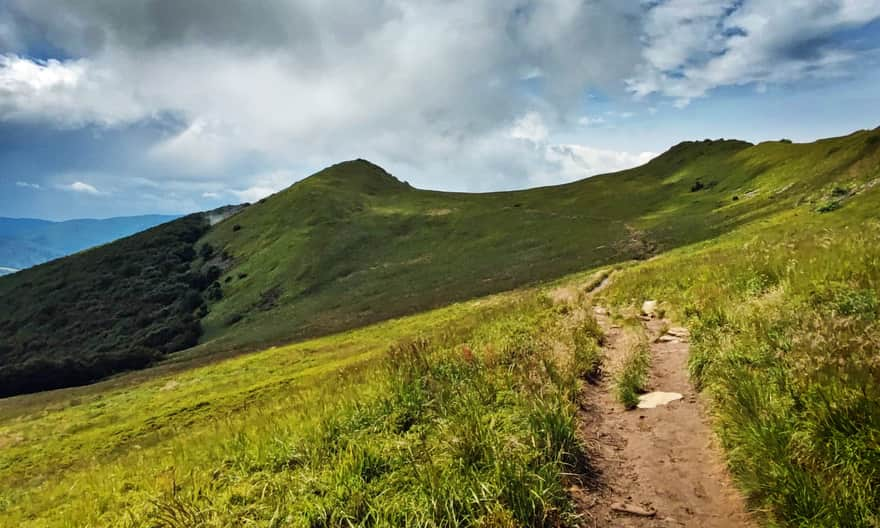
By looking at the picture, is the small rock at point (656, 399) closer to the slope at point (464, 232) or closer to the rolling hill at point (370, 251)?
the rolling hill at point (370, 251)

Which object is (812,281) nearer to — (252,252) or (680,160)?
(252,252)

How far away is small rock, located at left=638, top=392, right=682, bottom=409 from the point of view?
1004 cm

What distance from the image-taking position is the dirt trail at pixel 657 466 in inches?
252

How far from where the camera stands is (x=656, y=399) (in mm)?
10266

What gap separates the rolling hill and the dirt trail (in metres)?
48.8

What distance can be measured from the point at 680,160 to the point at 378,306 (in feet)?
362

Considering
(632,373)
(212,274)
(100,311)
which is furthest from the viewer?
(212,274)

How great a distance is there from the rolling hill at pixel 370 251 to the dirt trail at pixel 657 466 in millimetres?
48753

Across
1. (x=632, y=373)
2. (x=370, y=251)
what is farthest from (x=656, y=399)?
(x=370, y=251)

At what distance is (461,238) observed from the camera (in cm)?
10250

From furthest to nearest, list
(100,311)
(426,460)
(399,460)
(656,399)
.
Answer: (100,311)
(656,399)
(399,460)
(426,460)

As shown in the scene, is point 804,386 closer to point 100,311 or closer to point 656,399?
point 656,399

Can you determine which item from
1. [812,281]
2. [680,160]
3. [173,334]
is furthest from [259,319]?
[680,160]

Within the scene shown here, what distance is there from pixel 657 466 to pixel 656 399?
9.28ft
